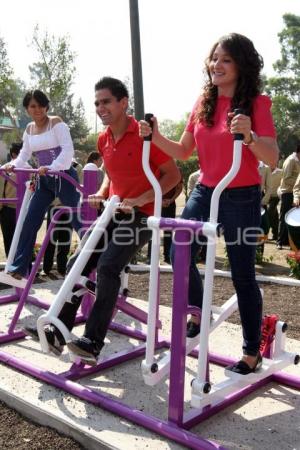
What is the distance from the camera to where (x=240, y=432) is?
2.77 m

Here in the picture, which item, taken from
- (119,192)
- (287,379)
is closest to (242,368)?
(287,379)

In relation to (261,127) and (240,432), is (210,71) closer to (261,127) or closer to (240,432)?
(261,127)

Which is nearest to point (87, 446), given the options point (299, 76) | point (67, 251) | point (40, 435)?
point (40, 435)

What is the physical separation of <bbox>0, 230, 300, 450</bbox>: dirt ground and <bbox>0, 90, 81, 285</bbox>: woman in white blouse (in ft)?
4.97

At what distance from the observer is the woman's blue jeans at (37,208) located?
182 inches

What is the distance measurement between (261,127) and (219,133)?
219mm

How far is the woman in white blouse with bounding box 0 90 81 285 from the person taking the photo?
14.9 ft

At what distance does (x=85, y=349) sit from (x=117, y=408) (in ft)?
1.19

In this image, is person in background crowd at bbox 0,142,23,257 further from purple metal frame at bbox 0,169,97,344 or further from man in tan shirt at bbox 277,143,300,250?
man in tan shirt at bbox 277,143,300,250

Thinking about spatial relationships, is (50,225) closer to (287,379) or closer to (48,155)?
(48,155)

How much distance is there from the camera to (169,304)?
5406mm

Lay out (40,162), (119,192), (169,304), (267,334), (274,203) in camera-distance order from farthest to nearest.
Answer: (274,203) → (169,304) → (40,162) → (119,192) → (267,334)

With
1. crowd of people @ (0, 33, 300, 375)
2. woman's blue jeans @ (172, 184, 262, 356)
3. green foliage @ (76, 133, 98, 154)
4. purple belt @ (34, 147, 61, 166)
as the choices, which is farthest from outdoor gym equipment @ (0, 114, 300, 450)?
green foliage @ (76, 133, 98, 154)

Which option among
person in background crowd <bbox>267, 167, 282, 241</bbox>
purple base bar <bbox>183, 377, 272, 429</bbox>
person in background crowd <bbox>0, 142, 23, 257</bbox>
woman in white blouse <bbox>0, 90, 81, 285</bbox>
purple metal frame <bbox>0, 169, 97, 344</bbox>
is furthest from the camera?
person in background crowd <bbox>267, 167, 282, 241</bbox>
